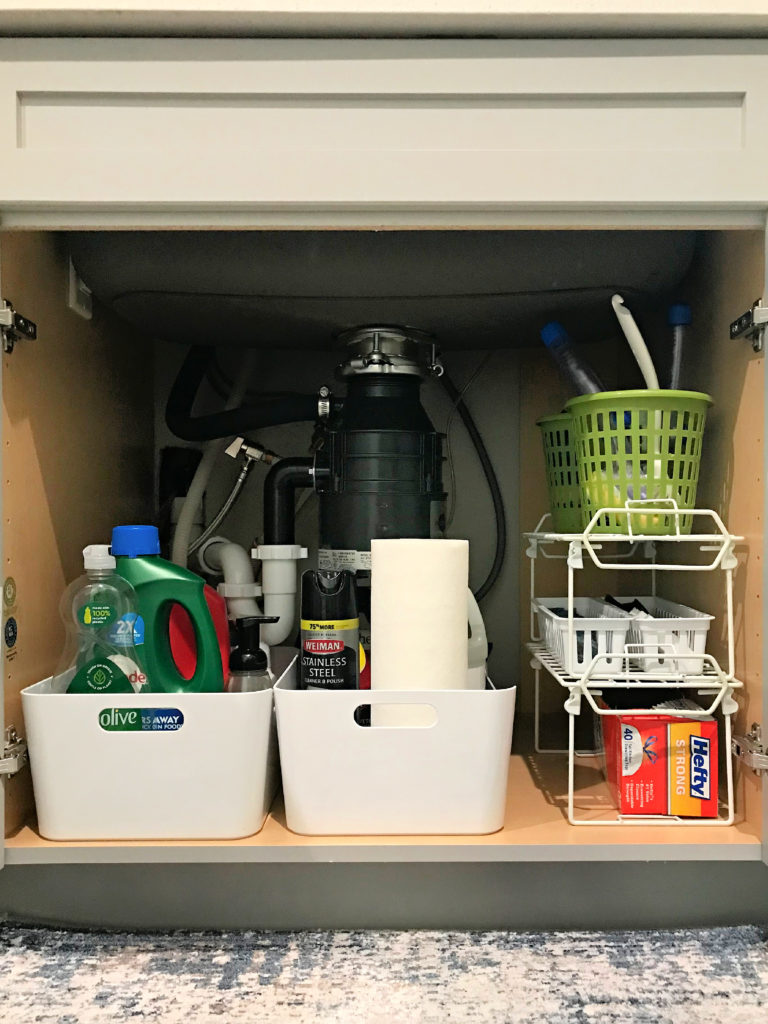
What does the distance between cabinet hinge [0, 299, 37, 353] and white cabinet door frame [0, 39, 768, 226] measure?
0.12m

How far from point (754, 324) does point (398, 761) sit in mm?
675

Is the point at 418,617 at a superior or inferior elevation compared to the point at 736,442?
inferior

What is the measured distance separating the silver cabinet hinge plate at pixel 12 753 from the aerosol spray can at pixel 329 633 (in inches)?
13.9

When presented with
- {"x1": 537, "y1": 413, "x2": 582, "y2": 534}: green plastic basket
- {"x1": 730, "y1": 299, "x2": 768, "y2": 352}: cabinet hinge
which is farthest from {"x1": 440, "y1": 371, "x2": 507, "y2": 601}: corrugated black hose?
{"x1": 730, "y1": 299, "x2": 768, "y2": 352}: cabinet hinge

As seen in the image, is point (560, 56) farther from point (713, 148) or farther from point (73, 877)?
point (73, 877)

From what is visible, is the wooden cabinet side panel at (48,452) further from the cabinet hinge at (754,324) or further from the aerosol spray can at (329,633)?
the cabinet hinge at (754,324)

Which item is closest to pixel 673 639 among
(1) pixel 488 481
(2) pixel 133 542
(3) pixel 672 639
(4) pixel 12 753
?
(3) pixel 672 639

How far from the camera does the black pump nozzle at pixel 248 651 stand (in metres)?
1.02

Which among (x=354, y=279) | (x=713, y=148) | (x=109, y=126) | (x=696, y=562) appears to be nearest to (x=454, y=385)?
(x=354, y=279)

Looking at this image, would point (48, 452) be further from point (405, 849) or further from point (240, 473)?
point (405, 849)

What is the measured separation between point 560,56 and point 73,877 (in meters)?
1.12

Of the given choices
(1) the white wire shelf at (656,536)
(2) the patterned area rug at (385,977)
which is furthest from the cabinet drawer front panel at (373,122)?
(2) the patterned area rug at (385,977)

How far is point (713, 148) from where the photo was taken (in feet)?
2.93

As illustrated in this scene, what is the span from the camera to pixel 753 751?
3.02 feet
